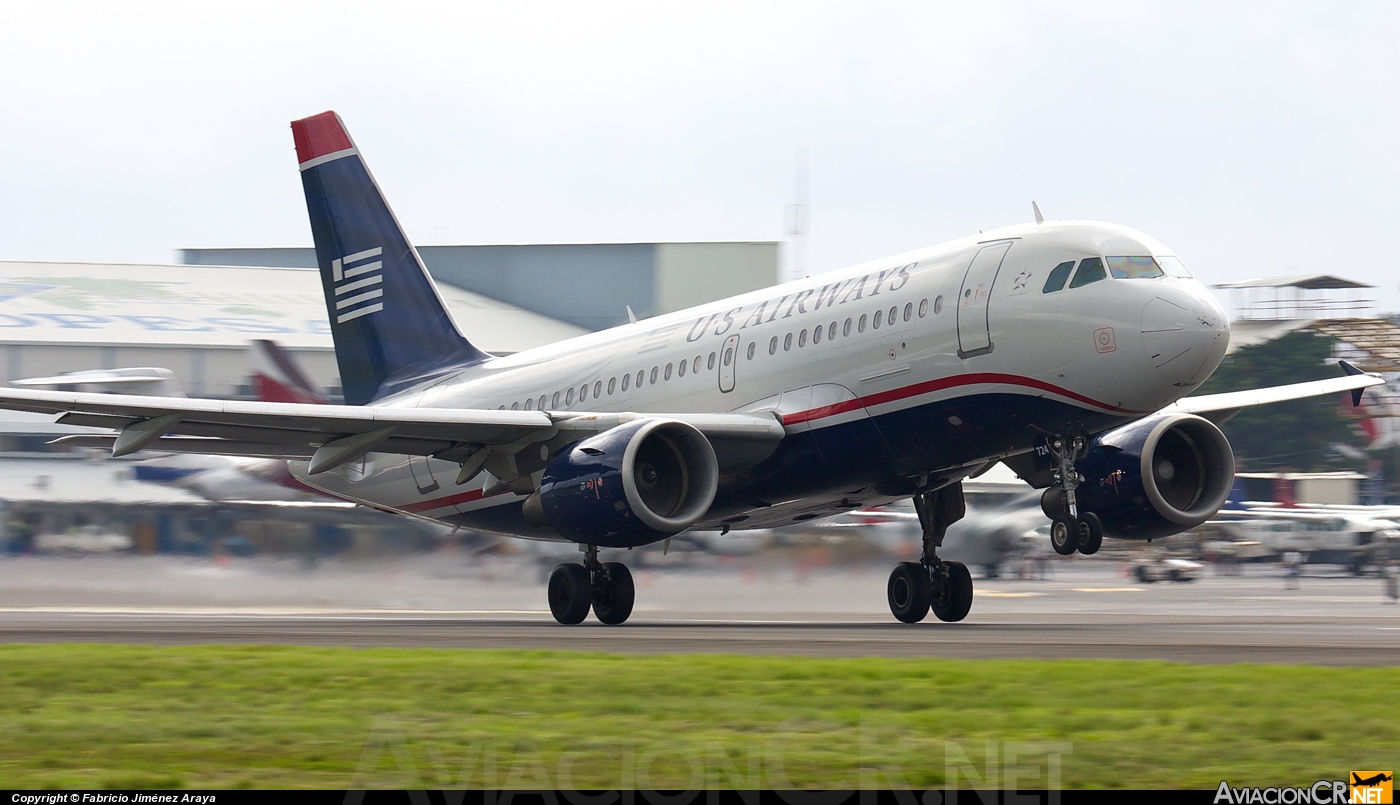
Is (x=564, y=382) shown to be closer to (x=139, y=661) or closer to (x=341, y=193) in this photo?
(x=341, y=193)

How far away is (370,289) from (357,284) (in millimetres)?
292

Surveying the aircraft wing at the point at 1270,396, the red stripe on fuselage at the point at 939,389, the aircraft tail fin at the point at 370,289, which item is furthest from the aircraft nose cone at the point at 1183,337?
the aircraft tail fin at the point at 370,289

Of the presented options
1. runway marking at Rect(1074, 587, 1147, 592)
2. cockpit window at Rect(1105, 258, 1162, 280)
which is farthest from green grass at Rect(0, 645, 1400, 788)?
runway marking at Rect(1074, 587, 1147, 592)

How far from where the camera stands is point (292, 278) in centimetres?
7250

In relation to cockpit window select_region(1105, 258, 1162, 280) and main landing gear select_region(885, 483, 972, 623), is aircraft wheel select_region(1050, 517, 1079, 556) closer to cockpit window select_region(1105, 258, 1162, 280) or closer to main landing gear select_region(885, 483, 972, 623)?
cockpit window select_region(1105, 258, 1162, 280)

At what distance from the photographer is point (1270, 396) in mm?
24328

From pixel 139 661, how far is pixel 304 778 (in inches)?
249

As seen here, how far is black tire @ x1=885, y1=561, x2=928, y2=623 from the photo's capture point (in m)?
22.6

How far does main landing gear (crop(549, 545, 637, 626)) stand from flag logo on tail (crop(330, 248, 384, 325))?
7.86 m

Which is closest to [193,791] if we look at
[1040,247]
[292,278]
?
[1040,247]

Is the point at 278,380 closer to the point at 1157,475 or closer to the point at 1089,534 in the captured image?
A: the point at 1157,475

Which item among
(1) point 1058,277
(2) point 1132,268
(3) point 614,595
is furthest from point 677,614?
(2) point 1132,268

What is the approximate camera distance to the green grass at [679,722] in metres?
8.04

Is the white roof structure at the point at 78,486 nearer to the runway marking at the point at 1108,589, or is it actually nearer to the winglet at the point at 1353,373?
the winglet at the point at 1353,373
